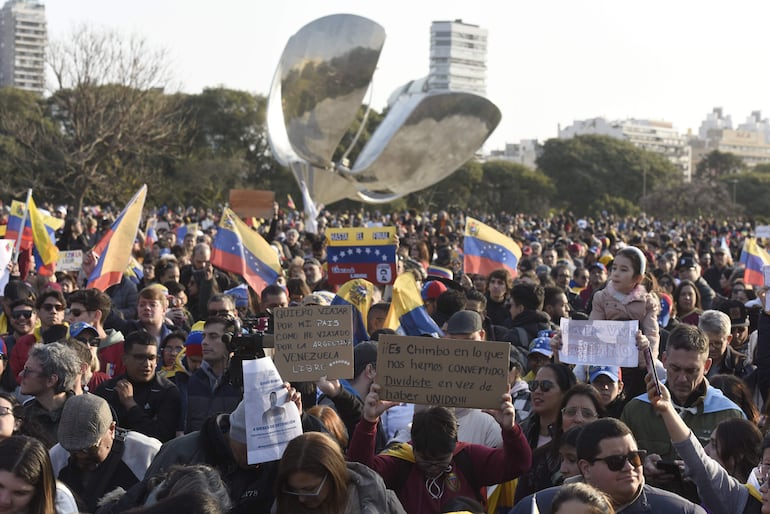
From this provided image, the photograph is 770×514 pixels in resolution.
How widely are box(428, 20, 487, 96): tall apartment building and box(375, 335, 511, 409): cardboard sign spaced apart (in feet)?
523

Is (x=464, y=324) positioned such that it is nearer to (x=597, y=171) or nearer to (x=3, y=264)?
(x=3, y=264)

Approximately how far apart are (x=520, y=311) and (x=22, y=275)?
21.0ft

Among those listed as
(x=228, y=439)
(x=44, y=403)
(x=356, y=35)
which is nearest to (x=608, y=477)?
(x=228, y=439)

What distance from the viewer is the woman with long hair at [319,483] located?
13.1ft

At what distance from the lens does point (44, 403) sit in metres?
5.76

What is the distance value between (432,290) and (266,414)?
5.17m

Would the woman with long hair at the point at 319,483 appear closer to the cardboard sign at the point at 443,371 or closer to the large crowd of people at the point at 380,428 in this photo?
the large crowd of people at the point at 380,428

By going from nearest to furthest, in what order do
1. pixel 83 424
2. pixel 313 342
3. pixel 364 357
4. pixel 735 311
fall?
pixel 83 424
pixel 313 342
pixel 364 357
pixel 735 311

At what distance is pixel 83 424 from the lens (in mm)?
4793

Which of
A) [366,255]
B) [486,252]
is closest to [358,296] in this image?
[366,255]

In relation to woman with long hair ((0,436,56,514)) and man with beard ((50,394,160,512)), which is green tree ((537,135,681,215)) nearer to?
man with beard ((50,394,160,512))

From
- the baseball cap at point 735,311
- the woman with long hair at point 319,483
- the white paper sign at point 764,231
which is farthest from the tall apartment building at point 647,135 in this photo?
the woman with long hair at point 319,483

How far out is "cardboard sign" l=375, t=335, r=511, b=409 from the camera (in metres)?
4.59

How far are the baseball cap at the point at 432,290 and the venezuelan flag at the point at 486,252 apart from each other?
3.41 meters
